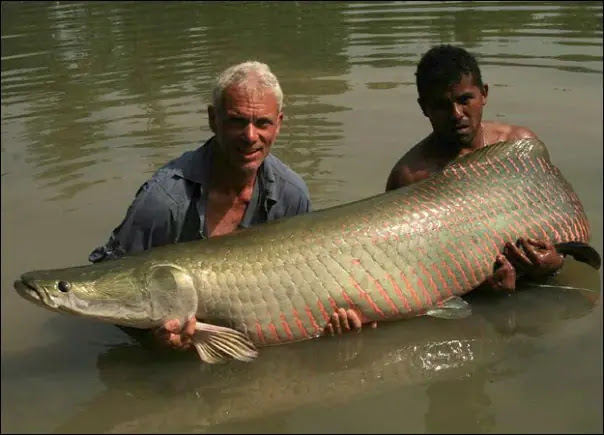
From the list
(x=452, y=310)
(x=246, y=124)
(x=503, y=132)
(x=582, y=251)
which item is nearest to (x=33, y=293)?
(x=246, y=124)

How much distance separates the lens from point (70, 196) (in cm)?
567

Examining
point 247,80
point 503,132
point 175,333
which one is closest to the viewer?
point 175,333

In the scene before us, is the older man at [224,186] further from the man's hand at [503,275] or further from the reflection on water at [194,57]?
the reflection on water at [194,57]

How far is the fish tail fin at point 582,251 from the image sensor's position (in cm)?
A: 396

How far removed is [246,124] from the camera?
3.55 m

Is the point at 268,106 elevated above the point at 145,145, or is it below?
above

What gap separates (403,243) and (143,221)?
114 centimetres

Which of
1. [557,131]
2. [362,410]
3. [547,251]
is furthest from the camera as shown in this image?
[557,131]

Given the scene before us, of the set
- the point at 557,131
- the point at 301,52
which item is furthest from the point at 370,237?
the point at 301,52

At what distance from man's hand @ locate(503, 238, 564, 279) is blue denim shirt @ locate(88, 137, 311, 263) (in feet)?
3.46

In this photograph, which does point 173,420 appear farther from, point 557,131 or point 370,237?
point 557,131

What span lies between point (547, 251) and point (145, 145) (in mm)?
3659

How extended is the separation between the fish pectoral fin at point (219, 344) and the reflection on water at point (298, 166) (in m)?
0.10

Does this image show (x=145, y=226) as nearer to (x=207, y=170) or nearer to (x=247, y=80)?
(x=207, y=170)
